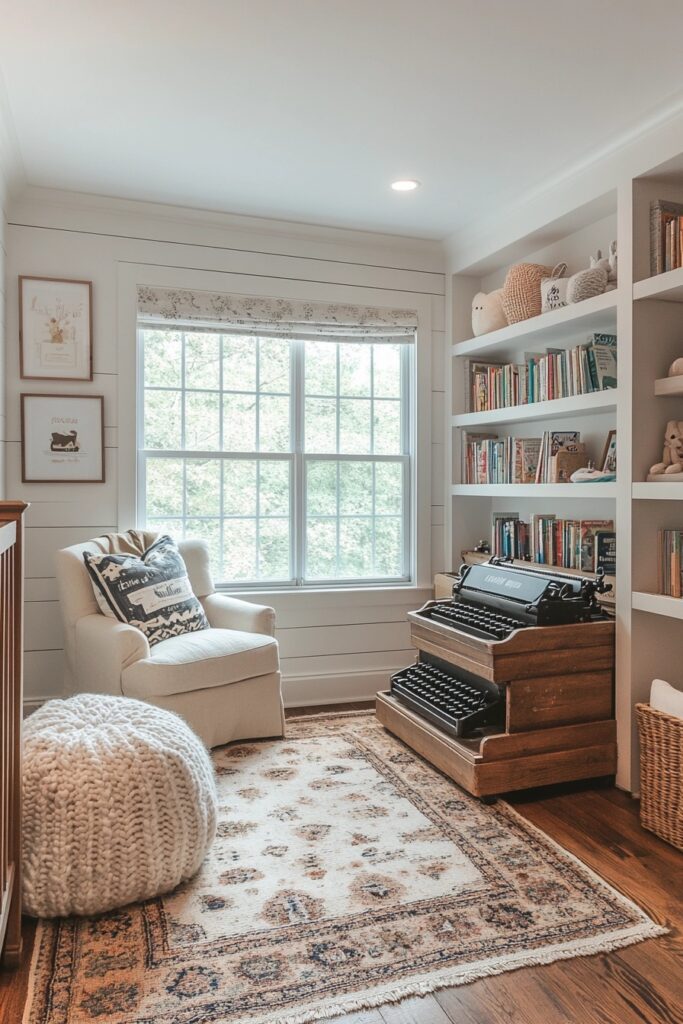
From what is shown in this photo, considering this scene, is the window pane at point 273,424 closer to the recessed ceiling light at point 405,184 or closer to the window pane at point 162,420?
the window pane at point 162,420

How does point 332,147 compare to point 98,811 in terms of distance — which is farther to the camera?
point 332,147

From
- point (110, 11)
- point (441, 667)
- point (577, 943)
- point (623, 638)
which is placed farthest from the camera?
point (441, 667)

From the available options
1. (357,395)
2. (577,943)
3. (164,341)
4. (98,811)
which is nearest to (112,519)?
(164,341)

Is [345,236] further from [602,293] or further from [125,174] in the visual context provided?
[602,293]

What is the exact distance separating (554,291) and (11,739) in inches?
110

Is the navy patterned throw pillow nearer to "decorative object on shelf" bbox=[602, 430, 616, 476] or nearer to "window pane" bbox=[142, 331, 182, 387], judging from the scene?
"window pane" bbox=[142, 331, 182, 387]

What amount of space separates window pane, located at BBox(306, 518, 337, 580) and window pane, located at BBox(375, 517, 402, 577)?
0.27 metres

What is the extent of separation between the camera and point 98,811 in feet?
6.32

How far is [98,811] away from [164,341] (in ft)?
8.46

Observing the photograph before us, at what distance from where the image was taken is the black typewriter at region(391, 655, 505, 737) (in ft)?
9.10

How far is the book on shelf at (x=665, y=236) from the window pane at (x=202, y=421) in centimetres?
223

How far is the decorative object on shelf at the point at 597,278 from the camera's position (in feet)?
9.97

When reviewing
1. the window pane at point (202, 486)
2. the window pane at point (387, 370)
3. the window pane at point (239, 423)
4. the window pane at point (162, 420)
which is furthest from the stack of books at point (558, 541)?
the window pane at point (162, 420)

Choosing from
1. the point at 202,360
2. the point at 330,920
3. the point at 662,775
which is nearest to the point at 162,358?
the point at 202,360
